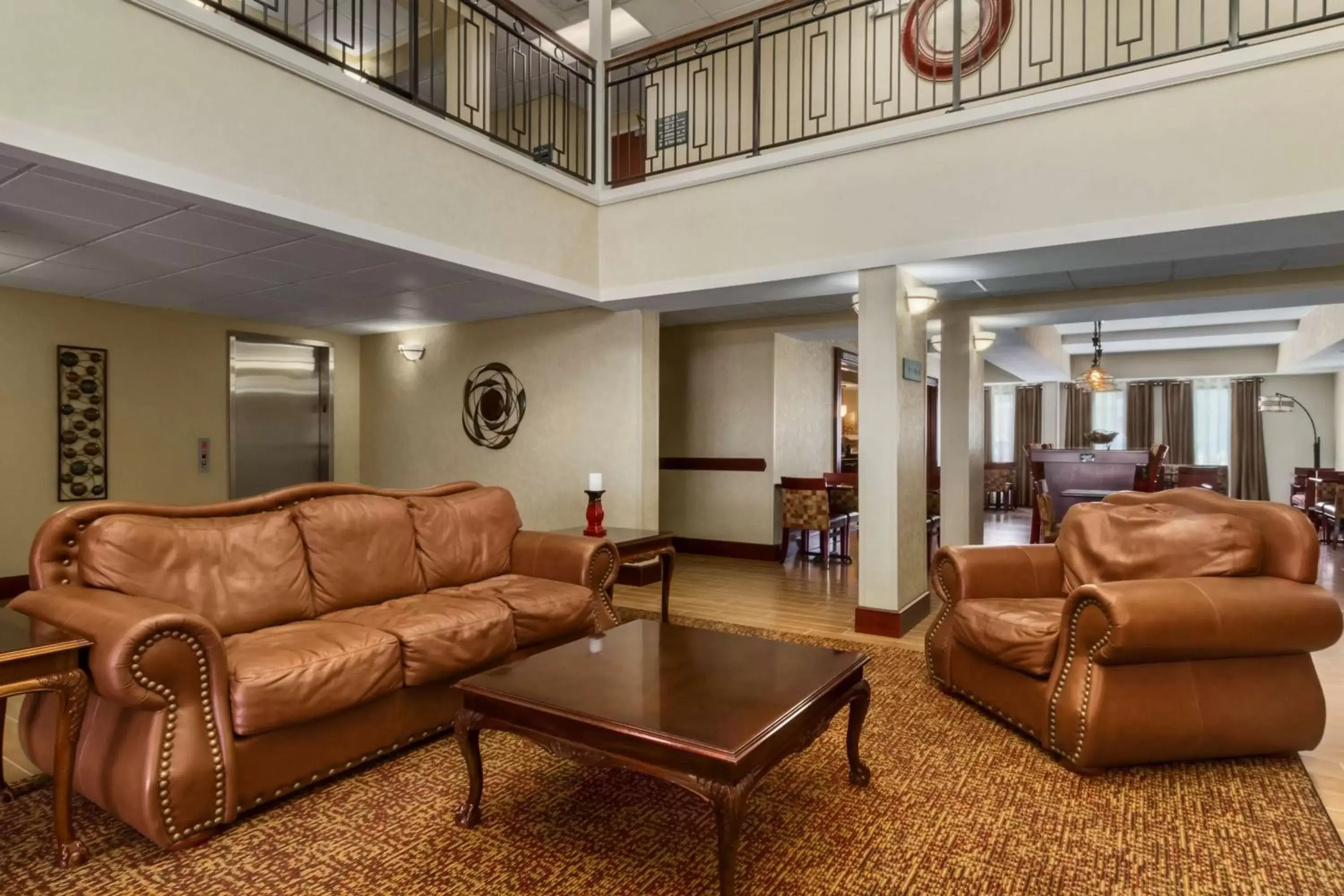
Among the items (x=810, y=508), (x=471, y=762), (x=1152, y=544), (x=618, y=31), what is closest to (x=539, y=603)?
(x=471, y=762)

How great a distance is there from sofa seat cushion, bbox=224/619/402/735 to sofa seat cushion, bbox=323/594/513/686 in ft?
0.22

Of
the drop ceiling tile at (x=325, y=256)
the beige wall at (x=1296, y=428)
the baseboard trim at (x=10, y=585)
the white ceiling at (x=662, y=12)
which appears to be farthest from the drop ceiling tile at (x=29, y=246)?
the beige wall at (x=1296, y=428)

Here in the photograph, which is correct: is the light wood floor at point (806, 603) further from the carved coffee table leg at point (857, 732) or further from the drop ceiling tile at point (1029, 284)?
the drop ceiling tile at point (1029, 284)

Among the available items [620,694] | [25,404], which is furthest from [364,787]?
[25,404]

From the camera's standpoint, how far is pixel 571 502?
626 centimetres

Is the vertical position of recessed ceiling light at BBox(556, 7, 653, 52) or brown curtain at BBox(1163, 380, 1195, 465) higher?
recessed ceiling light at BBox(556, 7, 653, 52)

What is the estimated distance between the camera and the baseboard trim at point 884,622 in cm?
461

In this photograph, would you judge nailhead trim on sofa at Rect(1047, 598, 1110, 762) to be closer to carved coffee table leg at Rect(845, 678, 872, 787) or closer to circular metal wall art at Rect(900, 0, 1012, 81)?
carved coffee table leg at Rect(845, 678, 872, 787)

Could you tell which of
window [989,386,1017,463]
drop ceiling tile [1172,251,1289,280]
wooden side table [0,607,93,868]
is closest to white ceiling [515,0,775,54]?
drop ceiling tile [1172,251,1289,280]

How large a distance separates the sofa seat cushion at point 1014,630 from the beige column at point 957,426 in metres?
3.19

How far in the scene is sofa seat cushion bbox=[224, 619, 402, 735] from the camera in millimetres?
2250

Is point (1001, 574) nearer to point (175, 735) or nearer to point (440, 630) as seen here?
point (440, 630)

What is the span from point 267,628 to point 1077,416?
14.7 metres

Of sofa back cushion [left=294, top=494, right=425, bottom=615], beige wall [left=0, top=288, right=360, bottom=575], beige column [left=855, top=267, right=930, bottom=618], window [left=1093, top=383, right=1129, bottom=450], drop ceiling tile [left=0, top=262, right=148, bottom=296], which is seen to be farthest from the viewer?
window [left=1093, top=383, right=1129, bottom=450]
